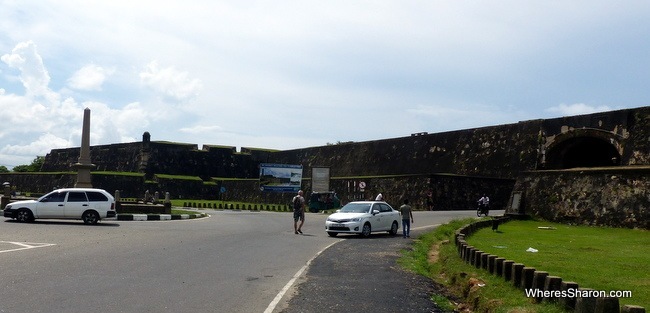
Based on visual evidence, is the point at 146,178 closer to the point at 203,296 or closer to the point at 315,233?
the point at 315,233

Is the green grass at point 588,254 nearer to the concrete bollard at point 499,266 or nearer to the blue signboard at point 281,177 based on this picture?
the concrete bollard at point 499,266

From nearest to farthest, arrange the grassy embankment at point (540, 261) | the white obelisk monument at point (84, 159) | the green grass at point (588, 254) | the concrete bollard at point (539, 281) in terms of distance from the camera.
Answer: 1. the concrete bollard at point (539, 281)
2. the grassy embankment at point (540, 261)
3. the green grass at point (588, 254)
4. the white obelisk monument at point (84, 159)

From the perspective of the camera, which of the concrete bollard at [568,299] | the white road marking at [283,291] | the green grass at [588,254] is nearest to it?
the concrete bollard at [568,299]

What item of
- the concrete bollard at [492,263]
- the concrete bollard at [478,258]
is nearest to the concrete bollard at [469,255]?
the concrete bollard at [478,258]

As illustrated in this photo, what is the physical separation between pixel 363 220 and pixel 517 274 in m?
12.3

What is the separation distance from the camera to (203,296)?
8.93 metres

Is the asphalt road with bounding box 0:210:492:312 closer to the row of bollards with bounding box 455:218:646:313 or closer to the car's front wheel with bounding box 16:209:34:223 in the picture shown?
the row of bollards with bounding box 455:218:646:313

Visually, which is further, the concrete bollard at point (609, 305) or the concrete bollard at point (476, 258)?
the concrete bollard at point (476, 258)

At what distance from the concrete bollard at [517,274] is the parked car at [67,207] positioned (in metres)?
18.7

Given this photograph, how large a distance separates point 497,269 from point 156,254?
7.37 m

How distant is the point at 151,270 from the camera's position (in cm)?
1138

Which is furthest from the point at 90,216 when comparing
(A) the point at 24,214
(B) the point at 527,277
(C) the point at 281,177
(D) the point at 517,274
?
(C) the point at 281,177

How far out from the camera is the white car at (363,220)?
21312 millimetres

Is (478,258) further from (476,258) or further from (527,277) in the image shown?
(527,277)
